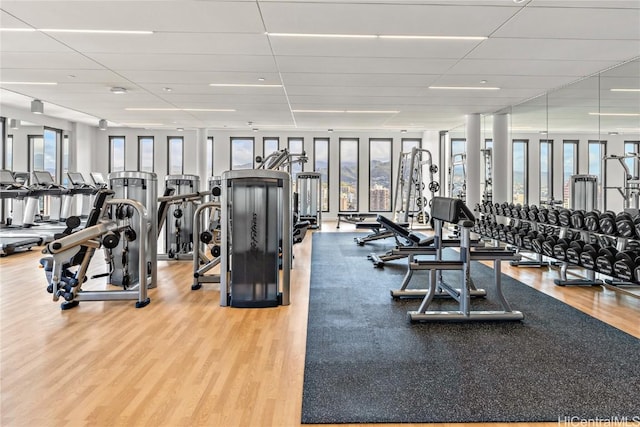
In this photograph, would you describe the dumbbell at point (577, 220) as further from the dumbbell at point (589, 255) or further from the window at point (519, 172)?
the window at point (519, 172)

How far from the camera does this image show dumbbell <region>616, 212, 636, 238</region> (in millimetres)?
3656

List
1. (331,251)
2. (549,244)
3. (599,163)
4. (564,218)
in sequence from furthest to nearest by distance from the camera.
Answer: (331,251) < (599,163) < (564,218) < (549,244)

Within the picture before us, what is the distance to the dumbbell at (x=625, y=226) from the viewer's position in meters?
3.66

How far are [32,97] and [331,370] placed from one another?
7203mm

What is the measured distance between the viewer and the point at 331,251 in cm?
661

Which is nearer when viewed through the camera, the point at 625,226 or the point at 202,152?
the point at 625,226

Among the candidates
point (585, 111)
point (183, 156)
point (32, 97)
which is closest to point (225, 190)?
Result: point (585, 111)

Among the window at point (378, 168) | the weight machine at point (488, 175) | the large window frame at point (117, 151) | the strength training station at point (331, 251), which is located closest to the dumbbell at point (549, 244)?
the strength training station at point (331, 251)

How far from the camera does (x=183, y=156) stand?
Answer: 1155 centimetres

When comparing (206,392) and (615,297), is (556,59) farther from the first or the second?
(206,392)

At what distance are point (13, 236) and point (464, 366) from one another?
7.15 metres

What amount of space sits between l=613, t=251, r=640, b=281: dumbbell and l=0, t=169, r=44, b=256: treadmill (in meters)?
7.35

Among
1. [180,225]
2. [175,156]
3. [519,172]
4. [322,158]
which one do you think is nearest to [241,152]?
[175,156]

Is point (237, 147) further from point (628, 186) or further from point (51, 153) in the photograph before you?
point (628, 186)
